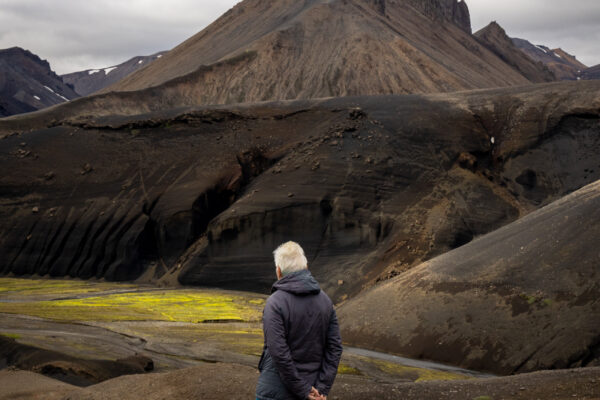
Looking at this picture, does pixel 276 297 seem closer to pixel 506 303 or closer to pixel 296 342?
pixel 296 342

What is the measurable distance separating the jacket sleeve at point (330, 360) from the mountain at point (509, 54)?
363ft

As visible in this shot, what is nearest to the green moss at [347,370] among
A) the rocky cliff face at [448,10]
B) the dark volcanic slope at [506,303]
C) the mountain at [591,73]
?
the dark volcanic slope at [506,303]

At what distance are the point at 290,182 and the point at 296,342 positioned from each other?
27579mm

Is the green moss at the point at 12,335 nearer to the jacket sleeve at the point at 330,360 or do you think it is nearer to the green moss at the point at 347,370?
the green moss at the point at 347,370

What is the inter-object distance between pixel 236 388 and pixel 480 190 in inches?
971

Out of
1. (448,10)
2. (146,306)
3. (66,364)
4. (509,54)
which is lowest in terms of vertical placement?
(146,306)

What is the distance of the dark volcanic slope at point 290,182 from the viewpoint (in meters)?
31.2

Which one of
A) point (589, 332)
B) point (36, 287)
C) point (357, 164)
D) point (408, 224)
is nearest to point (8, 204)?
point (36, 287)

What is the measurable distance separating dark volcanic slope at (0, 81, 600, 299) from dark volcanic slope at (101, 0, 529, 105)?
2997 centimetres

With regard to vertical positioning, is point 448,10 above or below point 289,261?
above

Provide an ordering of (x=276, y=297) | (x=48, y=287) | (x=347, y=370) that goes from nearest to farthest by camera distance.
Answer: (x=276, y=297)
(x=347, y=370)
(x=48, y=287)

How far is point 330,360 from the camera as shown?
243 inches

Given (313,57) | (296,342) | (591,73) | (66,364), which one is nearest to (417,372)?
(66,364)

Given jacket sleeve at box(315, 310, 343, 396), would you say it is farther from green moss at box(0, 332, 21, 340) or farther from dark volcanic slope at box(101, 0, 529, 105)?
dark volcanic slope at box(101, 0, 529, 105)
